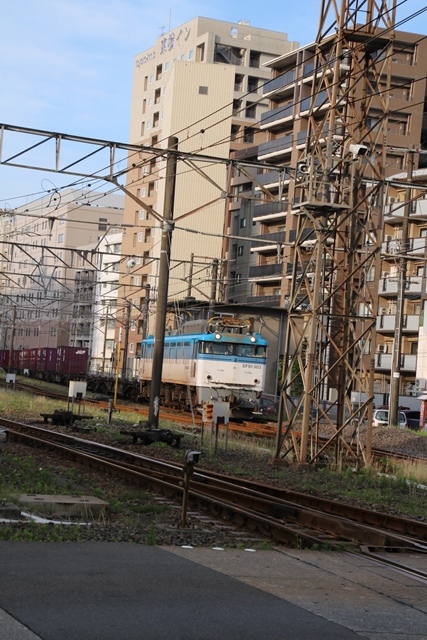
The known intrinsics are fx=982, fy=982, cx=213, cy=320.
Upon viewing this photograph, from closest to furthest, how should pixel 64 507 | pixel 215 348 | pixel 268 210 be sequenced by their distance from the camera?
pixel 64 507 < pixel 215 348 < pixel 268 210

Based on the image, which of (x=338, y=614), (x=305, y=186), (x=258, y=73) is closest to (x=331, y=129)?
(x=305, y=186)

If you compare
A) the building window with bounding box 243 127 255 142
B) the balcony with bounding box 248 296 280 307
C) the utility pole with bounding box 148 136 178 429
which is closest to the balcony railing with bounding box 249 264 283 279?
the balcony with bounding box 248 296 280 307

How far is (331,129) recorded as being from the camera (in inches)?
768

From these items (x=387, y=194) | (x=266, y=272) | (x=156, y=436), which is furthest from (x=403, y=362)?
(x=156, y=436)

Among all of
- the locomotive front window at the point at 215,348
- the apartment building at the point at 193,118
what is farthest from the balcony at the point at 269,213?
the locomotive front window at the point at 215,348

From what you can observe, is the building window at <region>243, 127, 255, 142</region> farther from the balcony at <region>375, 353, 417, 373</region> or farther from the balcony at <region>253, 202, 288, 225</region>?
the balcony at <region>375, 353, 417, 373</region>

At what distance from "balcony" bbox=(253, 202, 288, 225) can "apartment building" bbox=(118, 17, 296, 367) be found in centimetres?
441

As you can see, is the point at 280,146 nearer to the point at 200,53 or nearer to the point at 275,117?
the point at 275,117

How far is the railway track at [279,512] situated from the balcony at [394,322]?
4122cm

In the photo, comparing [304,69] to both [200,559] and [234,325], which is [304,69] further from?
[200,559]

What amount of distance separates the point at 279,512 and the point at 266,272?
58360 mm

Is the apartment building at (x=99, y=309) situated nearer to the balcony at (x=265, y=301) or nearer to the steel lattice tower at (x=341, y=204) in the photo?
the balcony at (x=265, y=301)

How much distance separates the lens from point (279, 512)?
13.3 m

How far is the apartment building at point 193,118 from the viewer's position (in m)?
77.2
